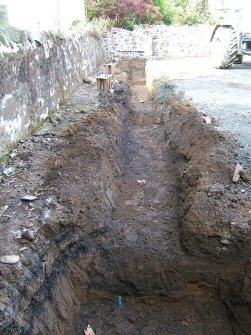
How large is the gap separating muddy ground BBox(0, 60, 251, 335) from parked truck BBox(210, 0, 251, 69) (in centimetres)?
688

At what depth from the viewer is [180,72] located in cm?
1138

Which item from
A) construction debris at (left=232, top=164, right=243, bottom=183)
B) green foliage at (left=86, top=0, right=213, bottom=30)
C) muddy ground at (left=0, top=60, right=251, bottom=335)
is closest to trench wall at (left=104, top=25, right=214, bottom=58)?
green foliage at (left=86, top=0, right=213, bottom=30)

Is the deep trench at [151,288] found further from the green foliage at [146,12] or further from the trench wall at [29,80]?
the green foliage at [146,12]

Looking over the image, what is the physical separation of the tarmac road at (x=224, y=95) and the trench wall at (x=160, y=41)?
7.34m

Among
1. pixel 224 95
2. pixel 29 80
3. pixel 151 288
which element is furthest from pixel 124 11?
pixel 151 288

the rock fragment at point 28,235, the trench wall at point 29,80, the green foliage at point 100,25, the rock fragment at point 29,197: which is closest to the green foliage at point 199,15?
the green foliage at point 100,25

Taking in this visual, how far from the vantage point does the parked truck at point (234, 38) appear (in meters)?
10.3

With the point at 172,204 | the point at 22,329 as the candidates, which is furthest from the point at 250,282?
the point at 22,329

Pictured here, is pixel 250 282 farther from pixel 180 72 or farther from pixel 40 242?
pixel 180 72

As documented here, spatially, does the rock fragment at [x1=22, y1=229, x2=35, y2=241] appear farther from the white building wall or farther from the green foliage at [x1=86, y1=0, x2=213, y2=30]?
the green foliage at [x1=86, y1=0, x2=213, y2=30]

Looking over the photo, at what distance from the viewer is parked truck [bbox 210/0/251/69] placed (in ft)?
33.7

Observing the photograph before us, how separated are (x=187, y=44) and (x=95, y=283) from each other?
60.5 feet

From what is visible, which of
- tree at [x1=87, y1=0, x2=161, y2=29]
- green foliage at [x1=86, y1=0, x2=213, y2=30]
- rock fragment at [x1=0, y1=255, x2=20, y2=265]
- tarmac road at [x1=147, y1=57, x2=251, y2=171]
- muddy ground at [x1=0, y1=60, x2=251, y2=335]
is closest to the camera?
rock fragment at [x1=0, y1=255, x2=20, y2=265]

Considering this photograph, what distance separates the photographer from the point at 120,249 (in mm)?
3838
